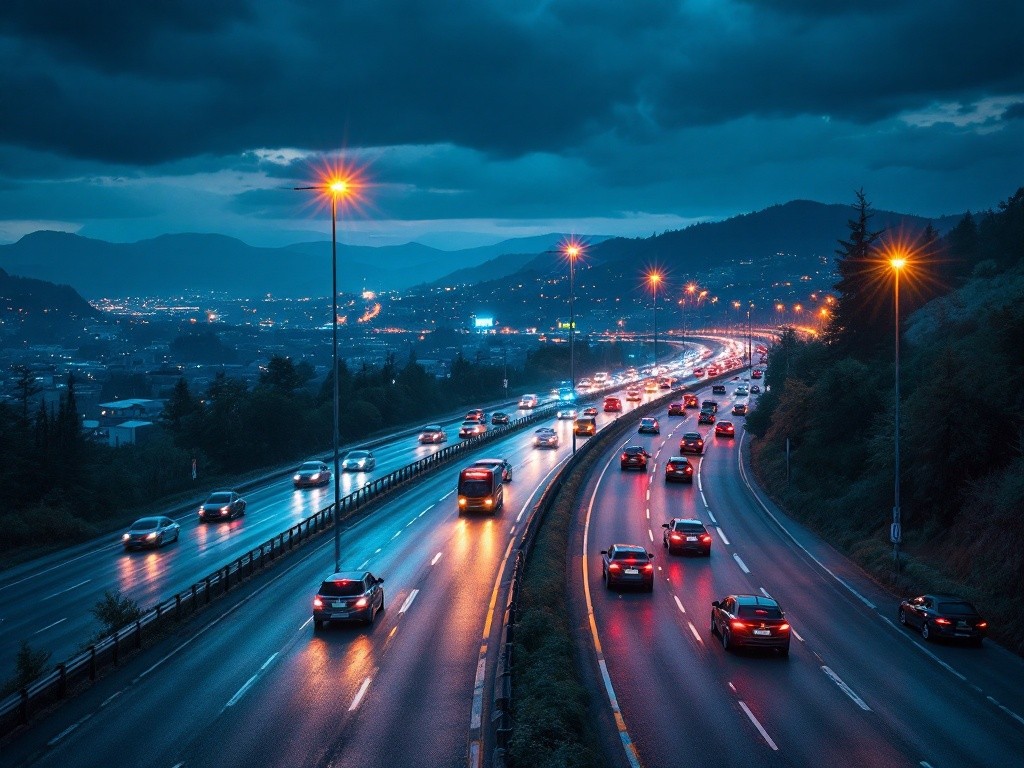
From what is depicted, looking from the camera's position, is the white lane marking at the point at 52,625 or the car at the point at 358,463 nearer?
the white lane marking at the point at 52,625

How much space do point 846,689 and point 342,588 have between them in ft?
43.1

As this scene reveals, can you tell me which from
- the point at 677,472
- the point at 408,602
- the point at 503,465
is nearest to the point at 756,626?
the point at 408,602

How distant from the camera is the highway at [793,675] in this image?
16.7m

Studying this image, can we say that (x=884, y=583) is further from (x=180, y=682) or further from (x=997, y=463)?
(x=180, y=682)

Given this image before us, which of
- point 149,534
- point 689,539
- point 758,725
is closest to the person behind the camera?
point 758,725

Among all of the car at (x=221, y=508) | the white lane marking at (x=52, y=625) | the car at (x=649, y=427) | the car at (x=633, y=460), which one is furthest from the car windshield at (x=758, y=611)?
the car at (x=649, y=427)

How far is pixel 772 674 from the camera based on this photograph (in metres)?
21.6

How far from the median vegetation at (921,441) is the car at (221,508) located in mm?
30085

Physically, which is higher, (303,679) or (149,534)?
(303,679)

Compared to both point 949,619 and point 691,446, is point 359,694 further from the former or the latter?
point 691,446

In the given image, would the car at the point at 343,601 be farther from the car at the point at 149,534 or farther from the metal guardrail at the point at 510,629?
the car at the point at 149,534

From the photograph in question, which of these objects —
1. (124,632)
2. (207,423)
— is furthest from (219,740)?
(207,423)

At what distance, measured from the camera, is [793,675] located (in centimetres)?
2150

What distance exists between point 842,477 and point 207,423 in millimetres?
66517
